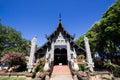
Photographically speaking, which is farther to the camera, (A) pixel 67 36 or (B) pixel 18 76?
(A) pixel 67 36

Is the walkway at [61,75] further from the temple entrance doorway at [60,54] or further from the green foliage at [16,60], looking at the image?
the temple entrance doorway at [60,54]

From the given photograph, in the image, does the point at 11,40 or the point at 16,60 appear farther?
the point at 11,40

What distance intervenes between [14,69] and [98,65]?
1612 cm

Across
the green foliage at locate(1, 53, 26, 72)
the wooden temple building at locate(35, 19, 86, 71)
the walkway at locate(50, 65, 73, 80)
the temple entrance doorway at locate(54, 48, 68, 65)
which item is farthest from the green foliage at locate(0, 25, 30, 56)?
the walkway at locate(50, 65, 73, 80)

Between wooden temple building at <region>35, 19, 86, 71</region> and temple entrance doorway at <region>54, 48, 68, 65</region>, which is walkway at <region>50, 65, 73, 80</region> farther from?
temple entrance doorway at <region>54, 48, 68, 65</region>

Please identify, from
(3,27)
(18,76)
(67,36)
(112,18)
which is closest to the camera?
(18,76)

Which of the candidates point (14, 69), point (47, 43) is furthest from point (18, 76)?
point (47, 43)

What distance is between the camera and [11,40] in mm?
37094

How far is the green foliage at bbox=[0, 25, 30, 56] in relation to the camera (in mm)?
36750

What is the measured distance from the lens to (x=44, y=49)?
89.4ft

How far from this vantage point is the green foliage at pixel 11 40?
36.8 m

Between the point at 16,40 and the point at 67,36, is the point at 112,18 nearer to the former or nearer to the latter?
the point at 67,36

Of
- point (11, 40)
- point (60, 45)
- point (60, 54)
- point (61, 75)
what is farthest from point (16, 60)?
point (11, 40)

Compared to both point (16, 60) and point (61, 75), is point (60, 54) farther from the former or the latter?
point (61, 75)
